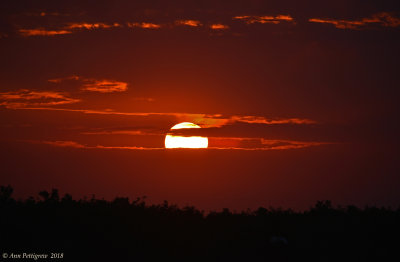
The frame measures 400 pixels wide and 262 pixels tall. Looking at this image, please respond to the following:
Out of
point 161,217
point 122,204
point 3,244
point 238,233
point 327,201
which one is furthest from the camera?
point 327,201

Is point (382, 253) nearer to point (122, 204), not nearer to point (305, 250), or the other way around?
point (305, 250)

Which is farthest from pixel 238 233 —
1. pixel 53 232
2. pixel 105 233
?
pixel 53 232

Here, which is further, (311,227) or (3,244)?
(311,227)

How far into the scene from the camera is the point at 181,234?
25641 millimetres

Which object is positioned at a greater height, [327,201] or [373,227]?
[327,201]

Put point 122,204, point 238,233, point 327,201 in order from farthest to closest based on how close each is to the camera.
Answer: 1. point 327,201
2. point 122,204
3. point 238,233

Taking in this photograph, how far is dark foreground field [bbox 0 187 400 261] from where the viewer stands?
24.0m

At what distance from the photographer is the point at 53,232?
2491 cm

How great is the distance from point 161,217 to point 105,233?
3.07 metres

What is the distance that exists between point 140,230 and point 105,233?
4.50 ft

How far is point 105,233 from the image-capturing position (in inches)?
994

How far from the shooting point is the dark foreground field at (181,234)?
24047 mm

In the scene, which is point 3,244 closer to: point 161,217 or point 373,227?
point 161,217

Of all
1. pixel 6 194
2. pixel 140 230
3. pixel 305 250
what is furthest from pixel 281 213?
pixel 6 194
